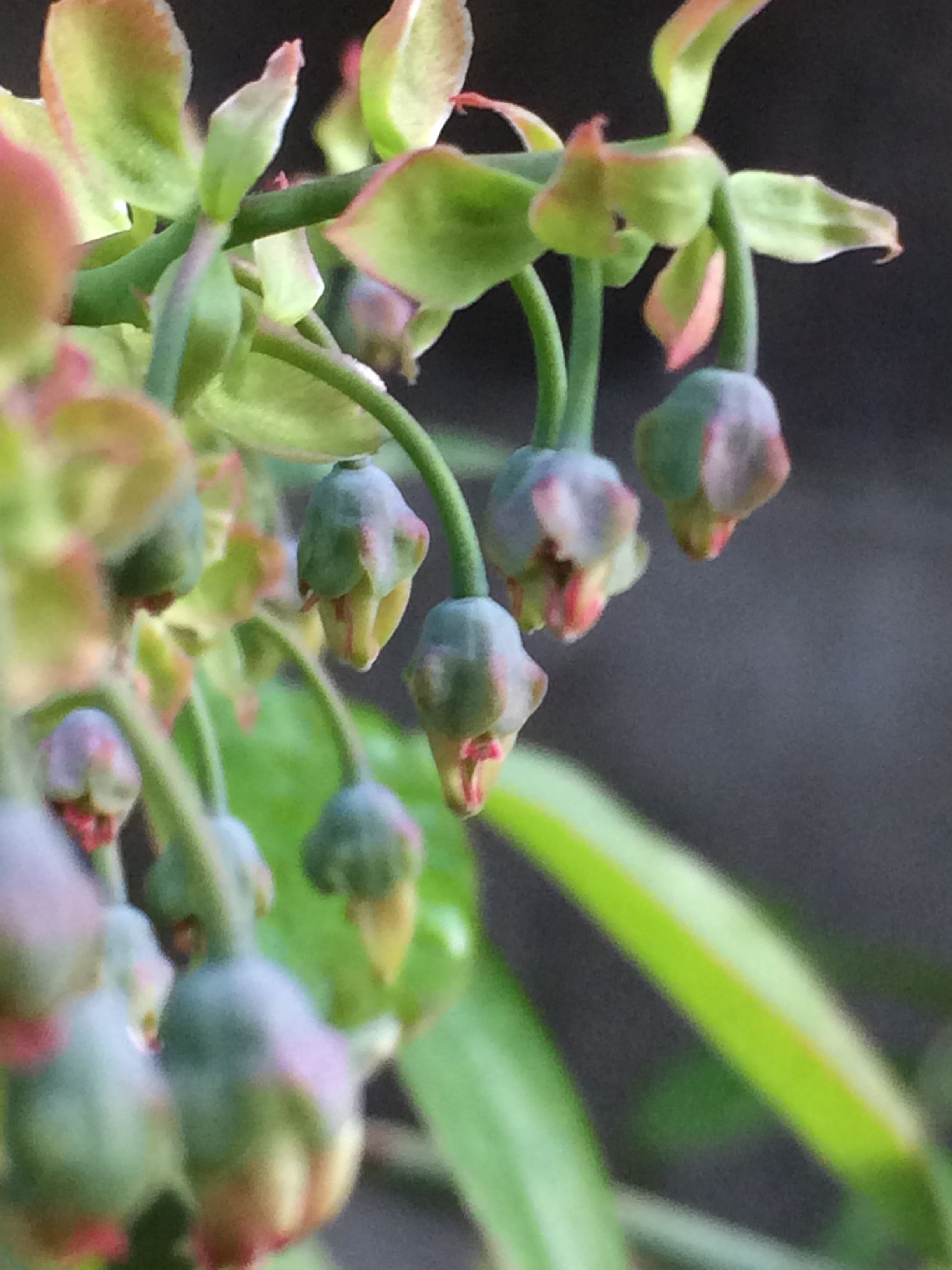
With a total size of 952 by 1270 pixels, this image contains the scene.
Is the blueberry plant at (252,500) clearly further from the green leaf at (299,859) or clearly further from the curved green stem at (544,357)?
the green leaf at (299,859)

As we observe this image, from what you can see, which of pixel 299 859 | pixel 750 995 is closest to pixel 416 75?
pixel 299 859

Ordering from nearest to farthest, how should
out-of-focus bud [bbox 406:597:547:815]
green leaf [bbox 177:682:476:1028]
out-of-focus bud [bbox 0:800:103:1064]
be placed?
out-of-focus bud [bbox 0:800:103:1064]
out-of-focus bud [bbox 406:597:547:815]
green leaf [bbox 177:682:476:1028]

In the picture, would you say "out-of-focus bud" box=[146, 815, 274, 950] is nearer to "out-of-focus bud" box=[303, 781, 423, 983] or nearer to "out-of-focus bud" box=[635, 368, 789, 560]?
"out-of-focus bud" box=[303, 781, 423, 983]

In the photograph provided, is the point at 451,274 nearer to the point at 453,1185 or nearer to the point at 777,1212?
the point at 453,1185

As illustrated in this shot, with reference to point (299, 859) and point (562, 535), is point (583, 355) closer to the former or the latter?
point (562, 535)

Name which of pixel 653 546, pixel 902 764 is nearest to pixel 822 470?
pixel 653 546

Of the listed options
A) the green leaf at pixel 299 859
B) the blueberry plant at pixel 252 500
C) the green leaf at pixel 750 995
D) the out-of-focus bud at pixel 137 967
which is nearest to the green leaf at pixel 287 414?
the blueberry plant at pixel 252 500

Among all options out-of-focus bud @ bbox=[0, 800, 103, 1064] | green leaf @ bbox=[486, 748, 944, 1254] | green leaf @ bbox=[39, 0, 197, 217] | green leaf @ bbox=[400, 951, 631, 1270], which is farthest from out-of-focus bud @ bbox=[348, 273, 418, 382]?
green leaf @ bbox=[400, 951, 631, 1270]
